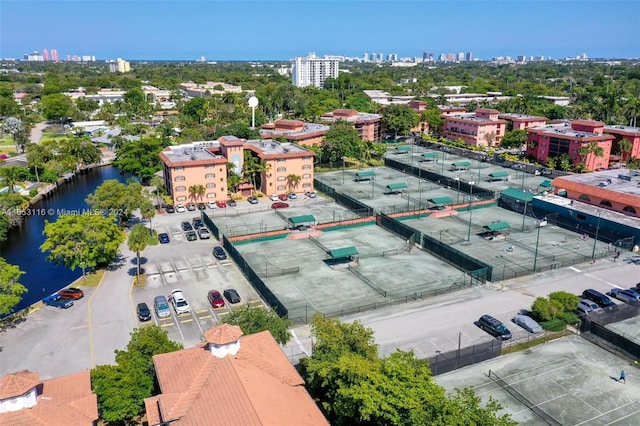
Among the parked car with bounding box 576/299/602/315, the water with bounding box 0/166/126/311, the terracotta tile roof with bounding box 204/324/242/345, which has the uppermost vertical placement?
the terracotta tile roof with bounding box 204/324/242/345

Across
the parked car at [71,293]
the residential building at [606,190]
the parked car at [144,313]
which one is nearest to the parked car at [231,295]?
the parked car at [144,313]

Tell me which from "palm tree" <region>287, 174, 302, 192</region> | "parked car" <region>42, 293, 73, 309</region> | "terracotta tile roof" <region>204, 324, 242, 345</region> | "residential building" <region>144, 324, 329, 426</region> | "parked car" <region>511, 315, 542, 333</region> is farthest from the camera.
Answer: "palm tree" <region>287, 174, 302, 192</region>

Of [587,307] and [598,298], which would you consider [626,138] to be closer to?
[598,298]

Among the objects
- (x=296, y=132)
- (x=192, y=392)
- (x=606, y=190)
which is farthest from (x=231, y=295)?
(x=296, y=132)

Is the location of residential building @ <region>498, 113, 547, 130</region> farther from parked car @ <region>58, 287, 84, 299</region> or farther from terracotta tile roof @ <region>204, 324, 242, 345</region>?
terracotta tile roof @ <region>204, 324, 242, 345</region>

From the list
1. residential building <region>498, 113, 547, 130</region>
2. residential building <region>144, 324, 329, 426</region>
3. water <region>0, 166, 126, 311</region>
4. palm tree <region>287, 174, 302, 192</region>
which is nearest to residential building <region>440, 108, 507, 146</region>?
residential building <region>498, 113, 547, 130</region>

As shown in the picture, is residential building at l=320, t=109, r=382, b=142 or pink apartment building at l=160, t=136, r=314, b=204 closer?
pink apartment building at l=160, t=136, r=314, b=204

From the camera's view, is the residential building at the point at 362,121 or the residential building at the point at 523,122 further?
the residential building at the point at 523,122

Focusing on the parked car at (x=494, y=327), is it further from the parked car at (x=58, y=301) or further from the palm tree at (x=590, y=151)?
the palm tree at (x=590, y=151)
